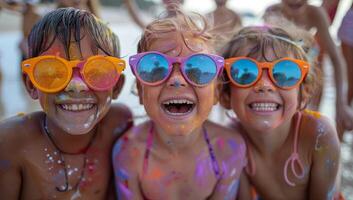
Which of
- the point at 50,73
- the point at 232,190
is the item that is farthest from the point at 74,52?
the point at 232,190

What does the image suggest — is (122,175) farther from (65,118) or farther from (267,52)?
(267,52)

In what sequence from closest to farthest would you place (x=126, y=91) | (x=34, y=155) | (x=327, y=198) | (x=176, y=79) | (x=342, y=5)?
(x=176, y=79) → (x=34, y=155) → (x=327, y=198) → (x=342, y=5) → (x=126, y=91)

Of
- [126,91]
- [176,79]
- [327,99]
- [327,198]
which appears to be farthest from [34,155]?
[327,99]

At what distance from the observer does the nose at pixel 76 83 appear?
1.60 meters

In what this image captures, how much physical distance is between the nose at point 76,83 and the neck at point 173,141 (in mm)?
417

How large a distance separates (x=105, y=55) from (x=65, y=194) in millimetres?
628

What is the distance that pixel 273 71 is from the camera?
5.92 ft

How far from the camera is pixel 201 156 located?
1.85m

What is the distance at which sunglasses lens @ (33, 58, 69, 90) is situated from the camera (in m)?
1.58

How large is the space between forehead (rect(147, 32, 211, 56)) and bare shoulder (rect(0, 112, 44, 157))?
61 centimetres

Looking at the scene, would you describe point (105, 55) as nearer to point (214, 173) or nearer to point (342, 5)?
point (214, 173)

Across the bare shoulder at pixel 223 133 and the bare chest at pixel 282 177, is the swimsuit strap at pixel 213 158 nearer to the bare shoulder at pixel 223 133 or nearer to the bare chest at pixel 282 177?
the bare shoulder at pixel 223 133

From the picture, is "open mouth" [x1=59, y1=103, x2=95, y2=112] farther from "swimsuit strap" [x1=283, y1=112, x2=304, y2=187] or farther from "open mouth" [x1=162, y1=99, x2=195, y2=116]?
"swimsuit strap" [x1=283, y1=112, x2=304, y2=187]

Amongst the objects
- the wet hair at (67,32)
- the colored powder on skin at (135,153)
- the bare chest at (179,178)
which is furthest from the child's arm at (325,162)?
the wet hair at (67,32)
